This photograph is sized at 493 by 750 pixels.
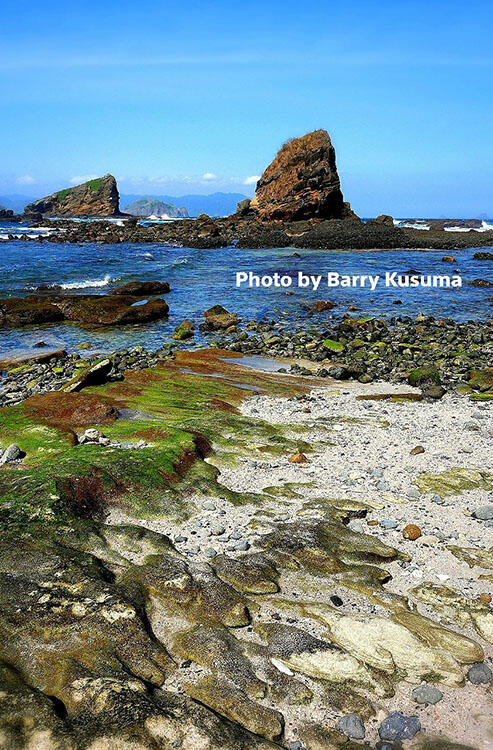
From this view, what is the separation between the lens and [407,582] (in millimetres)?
6543

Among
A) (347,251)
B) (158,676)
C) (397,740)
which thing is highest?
(347,251)

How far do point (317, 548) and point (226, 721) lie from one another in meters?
2.98

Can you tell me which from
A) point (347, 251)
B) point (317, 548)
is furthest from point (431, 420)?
point (347, 251)

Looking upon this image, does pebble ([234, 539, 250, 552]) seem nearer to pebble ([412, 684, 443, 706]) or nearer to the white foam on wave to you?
pebble ([412, 684, 443, 706])

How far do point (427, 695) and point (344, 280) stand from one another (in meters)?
39.2

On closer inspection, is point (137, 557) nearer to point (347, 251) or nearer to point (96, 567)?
point (96, 567)

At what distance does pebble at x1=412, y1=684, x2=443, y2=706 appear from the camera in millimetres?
4793

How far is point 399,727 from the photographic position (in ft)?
14.8

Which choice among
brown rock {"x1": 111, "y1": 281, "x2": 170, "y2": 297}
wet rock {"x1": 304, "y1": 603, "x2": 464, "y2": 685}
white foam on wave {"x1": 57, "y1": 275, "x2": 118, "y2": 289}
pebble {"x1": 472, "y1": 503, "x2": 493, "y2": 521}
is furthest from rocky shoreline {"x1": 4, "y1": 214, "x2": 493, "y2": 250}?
wet rock {"x1": 304, "y1": 603, "x2": 464, "y2": 685}

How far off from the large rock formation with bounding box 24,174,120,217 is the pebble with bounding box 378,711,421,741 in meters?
157

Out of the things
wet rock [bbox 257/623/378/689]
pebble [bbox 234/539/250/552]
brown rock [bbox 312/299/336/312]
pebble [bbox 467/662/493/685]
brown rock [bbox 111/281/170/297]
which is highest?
brown rock [bbox 111/281/170/297]

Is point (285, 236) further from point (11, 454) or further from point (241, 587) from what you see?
point (241, 587)

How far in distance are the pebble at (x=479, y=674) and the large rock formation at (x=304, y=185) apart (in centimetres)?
8708

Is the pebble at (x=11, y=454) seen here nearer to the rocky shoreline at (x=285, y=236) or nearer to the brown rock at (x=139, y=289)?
the brown rock at (x=139, y=289)
